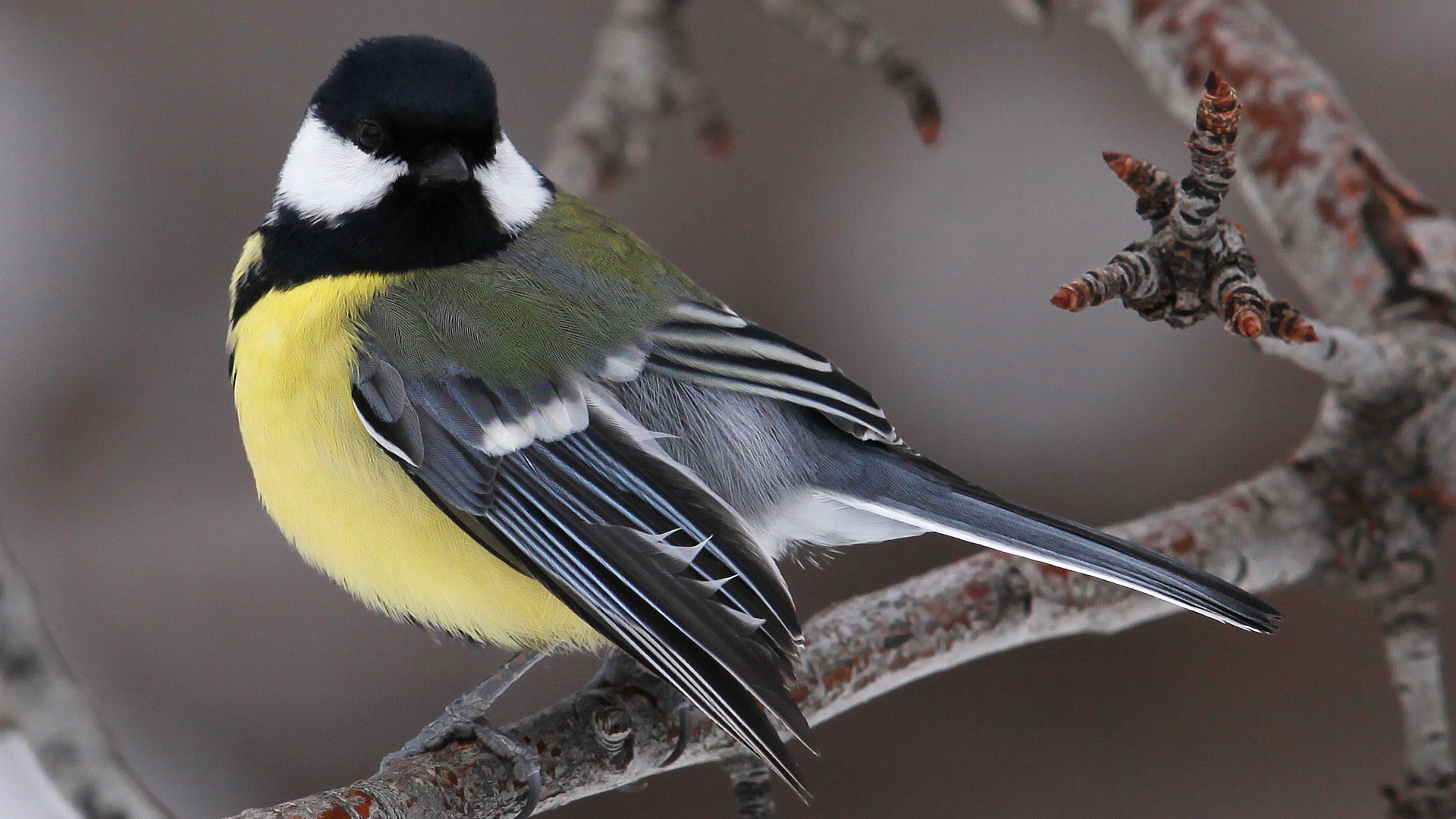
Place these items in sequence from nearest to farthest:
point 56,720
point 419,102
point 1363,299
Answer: point 56,720, point 419,102, point 1363,299

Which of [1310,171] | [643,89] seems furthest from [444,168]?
[1310,171]

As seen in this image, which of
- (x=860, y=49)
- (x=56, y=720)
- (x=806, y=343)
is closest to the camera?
(x=56, y=720)

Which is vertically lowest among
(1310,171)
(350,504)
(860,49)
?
(350,504)

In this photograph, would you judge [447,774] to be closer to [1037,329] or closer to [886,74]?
[886,74]

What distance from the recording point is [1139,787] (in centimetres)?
212

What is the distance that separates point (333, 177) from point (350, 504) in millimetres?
369

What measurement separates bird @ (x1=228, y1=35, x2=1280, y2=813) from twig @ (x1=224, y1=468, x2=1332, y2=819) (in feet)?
0.18

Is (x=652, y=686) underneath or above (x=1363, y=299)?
underneath

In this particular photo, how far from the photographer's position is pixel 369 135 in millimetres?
1351

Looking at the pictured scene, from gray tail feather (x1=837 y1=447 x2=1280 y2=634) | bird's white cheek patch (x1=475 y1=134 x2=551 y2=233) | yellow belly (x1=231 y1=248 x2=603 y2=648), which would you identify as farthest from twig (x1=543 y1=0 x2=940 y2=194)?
gray tail feather (x1=837 y1=447 x2=1280 y2=634)

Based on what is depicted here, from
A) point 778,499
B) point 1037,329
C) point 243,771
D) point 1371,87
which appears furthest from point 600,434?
point 1371,87

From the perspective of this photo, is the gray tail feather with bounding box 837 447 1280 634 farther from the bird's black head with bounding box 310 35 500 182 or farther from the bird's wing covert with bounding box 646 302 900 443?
the bird's black head with bounding box 310 35 500 182

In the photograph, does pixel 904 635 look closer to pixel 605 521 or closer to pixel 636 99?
pixel 605 521

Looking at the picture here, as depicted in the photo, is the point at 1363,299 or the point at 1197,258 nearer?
the point at 1197,258
